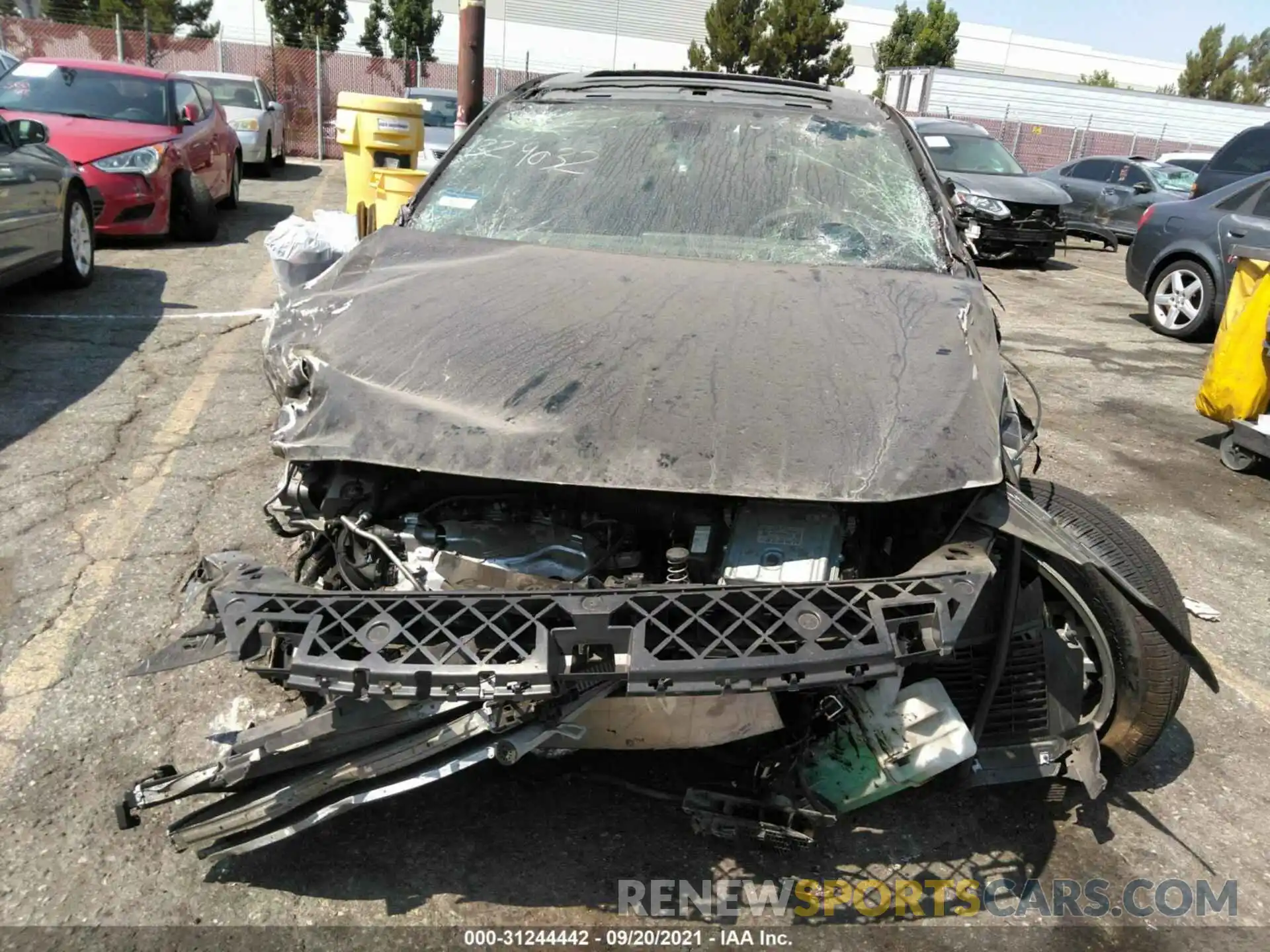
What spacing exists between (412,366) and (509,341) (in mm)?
259

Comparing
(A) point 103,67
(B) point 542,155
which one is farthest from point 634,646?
(A) point 103,67

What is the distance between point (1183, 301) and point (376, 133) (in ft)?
23.9

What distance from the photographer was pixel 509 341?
2.51 meters

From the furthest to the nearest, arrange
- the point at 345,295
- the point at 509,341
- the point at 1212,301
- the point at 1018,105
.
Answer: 1. the point at 1018,105
2. the point at 1212,301
3. the point at 345,295
4. the point at 509,341

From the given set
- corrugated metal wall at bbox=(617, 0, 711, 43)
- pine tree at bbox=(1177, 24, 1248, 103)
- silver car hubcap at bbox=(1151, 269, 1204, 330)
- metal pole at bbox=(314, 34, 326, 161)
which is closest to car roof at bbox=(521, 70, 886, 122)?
silver car hubcap at bbox=(1151, 269, 1204, 330)

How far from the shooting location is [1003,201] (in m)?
11.7

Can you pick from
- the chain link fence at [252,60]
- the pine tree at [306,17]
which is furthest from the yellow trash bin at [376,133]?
the pine tree at [306,17]

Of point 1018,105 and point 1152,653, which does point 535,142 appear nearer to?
point 1152,653

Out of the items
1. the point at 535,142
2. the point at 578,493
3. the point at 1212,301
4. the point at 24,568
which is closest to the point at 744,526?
the point at 578,493

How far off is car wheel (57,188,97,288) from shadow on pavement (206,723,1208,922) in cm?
607

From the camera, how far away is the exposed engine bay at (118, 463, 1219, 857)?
1.87 m

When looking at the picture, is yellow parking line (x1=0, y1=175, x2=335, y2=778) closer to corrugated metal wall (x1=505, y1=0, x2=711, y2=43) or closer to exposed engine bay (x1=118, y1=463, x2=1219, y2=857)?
exposed engine bay (x1=118, y1=463, x2=1219, y2=857)

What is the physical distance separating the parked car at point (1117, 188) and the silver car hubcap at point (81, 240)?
524 inches

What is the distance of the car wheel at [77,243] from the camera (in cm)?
691
